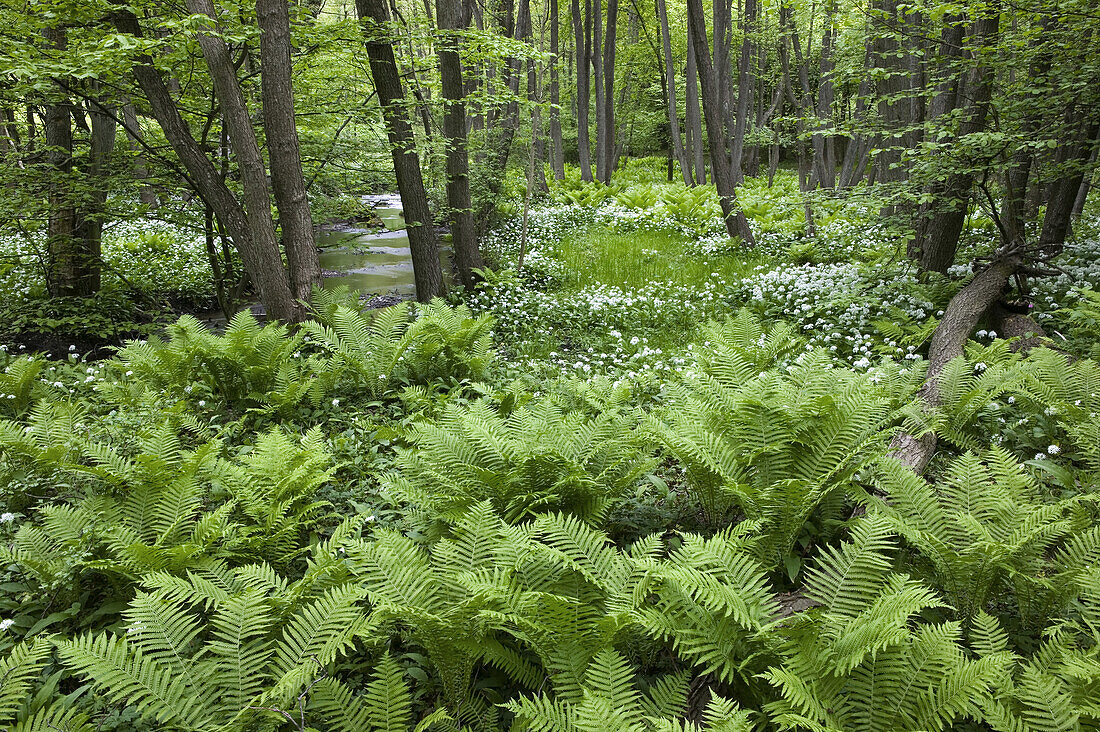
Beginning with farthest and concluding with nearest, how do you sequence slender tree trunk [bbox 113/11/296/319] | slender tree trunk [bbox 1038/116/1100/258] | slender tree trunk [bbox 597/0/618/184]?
slender tree trunk [bbox 597/0/618/184] < slender tree trunk [bbox 1038/116/1100/258] < slender tree trunk [bbox 113/11/296/319]

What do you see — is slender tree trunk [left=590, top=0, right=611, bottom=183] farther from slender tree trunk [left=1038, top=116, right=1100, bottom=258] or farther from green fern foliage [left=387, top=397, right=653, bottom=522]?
green fern foliage [left=387, top=397, right=653, bottom=522]

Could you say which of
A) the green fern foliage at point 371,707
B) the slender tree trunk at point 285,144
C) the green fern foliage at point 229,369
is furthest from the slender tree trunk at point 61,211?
the green fern foliage at point 371,707

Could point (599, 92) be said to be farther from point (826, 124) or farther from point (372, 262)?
point (372, 262)

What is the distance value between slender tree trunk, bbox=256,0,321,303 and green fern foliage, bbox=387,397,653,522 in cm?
402

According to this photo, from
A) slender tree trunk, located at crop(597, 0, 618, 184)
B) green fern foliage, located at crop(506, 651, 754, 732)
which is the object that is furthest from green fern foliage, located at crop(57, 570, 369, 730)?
slender tree trunk, located at crop(597, 0, 618, 184)

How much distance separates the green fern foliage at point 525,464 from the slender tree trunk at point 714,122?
7866 millimetres

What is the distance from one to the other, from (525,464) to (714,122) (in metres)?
10.0

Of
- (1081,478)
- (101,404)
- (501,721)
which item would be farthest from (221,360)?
(1081,478)

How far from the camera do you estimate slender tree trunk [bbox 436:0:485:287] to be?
873 cm

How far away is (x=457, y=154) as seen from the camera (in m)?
9.22

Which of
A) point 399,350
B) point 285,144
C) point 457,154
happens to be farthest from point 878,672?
point 457,154

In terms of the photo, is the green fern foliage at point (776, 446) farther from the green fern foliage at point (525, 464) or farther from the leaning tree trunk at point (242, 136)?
the leaning tree trunk at point (242, 136)

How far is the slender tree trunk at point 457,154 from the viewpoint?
8.73 m

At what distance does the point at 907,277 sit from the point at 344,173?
782cm
